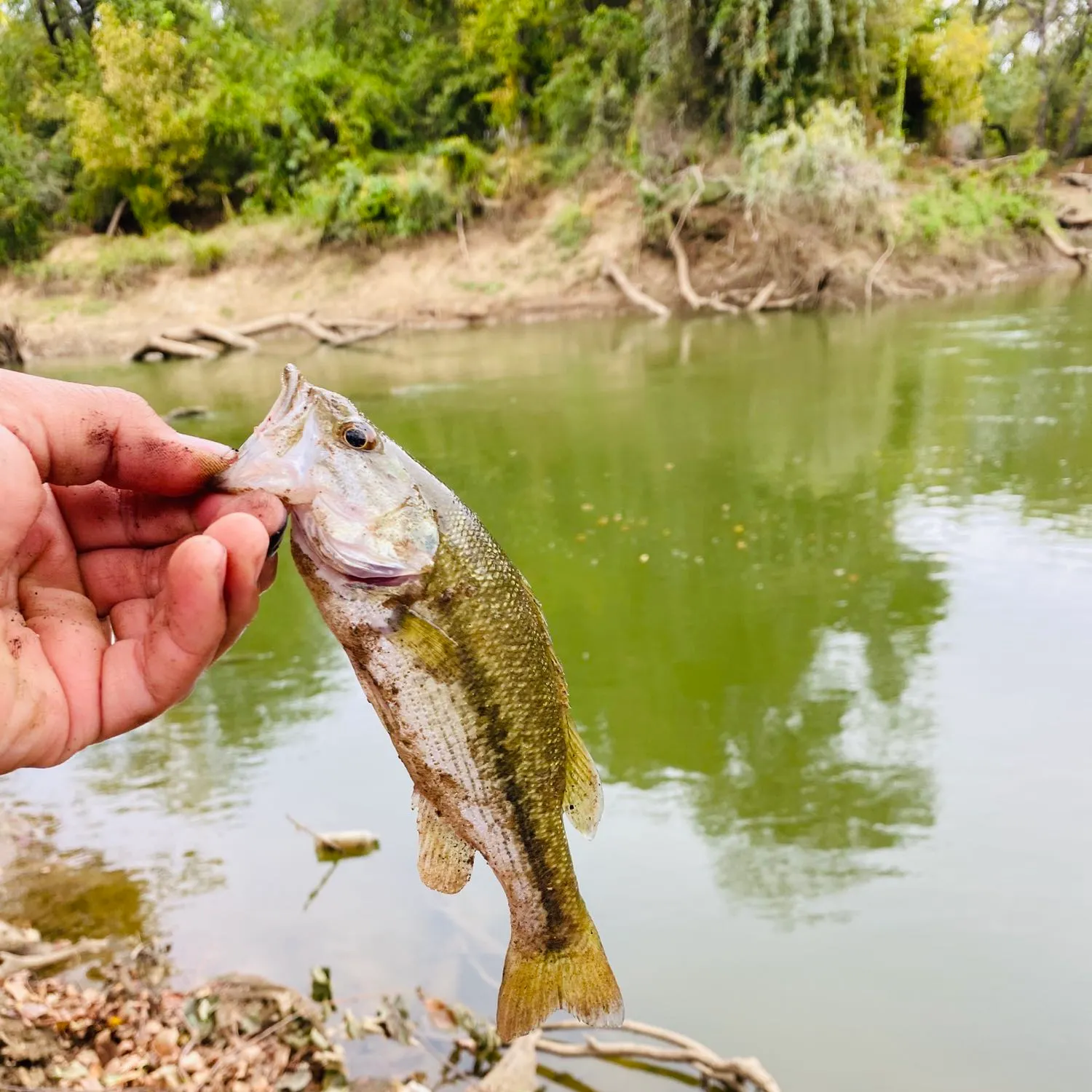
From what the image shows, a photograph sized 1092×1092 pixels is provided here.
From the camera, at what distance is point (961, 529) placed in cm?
818

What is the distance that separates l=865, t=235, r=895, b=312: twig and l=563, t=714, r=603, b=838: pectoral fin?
2278cm

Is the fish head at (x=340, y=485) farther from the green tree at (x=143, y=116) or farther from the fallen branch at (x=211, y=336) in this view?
the green tree at (x=143, y=116)

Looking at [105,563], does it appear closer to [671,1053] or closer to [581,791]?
[581,791]

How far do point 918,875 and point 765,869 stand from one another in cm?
73

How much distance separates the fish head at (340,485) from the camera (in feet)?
6.43

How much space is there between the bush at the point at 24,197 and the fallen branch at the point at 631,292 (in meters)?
20.5

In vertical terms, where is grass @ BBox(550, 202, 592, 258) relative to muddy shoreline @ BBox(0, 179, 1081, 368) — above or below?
above

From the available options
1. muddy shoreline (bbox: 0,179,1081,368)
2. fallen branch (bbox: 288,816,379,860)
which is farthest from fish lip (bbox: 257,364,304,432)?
muddy shoreline (bbox: 0,179,1081,368)

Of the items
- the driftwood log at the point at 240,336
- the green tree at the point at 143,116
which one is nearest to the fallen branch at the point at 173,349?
the driftwood log at the point at 240,336

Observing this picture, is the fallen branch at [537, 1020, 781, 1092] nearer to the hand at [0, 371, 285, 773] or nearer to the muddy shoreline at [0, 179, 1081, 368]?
the hand at [0, 371, 285, 773]

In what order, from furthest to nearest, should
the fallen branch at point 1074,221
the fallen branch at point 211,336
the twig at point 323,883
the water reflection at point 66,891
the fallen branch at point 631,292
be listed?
the fallen branch at point 1074,221
the fallen branch at point 631,292
the fallen branch at point 211,336
the twig at point 323,883
the water reflection at point 66,891

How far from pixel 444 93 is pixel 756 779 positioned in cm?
3123

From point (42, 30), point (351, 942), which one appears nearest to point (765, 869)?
point (351, 942)

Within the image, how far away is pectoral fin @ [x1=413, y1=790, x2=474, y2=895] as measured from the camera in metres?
2.22
